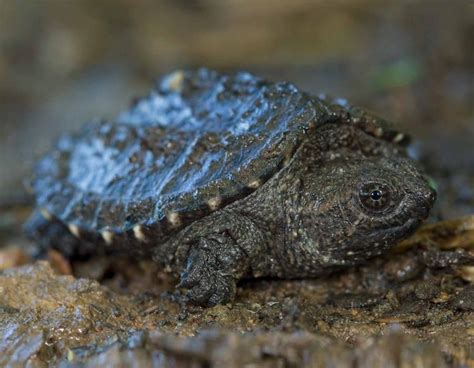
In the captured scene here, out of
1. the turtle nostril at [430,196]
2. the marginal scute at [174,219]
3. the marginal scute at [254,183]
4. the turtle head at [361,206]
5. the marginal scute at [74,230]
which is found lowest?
the marginal scute at [74,230]

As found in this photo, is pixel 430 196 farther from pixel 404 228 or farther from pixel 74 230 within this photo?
pixel 74 230

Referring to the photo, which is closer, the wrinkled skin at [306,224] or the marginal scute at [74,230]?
the wrinkled skin at [306,224]

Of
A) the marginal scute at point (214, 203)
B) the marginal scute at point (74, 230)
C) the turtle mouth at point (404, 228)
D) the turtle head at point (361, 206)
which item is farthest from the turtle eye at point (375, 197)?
the marginal scute at point (74, 230)

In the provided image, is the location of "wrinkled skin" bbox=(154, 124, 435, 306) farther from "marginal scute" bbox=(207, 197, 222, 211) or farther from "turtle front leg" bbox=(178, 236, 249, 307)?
"marginal scute" bbox=(207, 197, 222, 211)

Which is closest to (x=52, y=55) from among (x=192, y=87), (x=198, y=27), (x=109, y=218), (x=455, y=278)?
(x=198, y=27)

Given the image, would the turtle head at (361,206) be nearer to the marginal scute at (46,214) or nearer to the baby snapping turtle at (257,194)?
the baby snapping turtle at (257,194)

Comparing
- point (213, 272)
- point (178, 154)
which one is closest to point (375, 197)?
point (213, 272)

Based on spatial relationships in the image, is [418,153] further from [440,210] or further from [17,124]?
[17,124]
